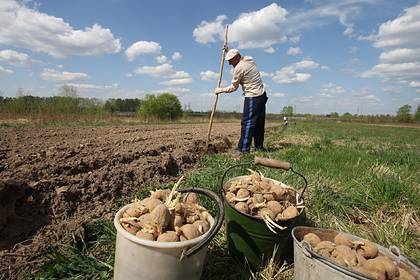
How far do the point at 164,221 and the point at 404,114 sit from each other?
104 meters

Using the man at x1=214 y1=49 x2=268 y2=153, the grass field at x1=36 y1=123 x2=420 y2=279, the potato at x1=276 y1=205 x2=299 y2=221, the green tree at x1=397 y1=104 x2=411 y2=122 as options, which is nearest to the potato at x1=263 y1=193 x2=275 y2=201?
the potato at x1=276 y1=205 x2=299 y2=221

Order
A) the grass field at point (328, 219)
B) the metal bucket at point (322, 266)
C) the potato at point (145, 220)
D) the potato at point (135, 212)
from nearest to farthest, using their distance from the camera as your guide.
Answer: the metal bucket at point (322, 266) → the potato at point (145, 220) → the potato at point (135, 212) → the grass field at point (328, 219)

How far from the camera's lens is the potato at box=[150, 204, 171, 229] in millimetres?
1580

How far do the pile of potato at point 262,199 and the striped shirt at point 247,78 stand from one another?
411 centimetres

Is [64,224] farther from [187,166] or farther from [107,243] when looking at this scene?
[187,166]

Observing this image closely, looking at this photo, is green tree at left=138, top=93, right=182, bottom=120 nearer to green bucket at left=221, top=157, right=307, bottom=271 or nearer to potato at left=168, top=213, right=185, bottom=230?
green bucket at left=221, top=157, right=307, bottom=271

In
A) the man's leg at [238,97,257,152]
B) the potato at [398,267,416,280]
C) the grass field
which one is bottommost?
the grass field

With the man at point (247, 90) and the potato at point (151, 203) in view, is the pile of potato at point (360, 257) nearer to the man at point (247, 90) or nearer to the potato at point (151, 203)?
the potato at point (151, 203)

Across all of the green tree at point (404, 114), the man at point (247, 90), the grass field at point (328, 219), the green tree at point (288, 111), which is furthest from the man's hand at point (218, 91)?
the green tree at point (404, 114)

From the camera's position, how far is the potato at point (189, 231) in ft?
5.19

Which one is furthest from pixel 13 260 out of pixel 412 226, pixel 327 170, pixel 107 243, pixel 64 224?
pixel 327 170

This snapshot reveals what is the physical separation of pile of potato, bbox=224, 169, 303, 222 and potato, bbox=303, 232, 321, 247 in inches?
8.7

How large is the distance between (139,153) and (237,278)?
3.67 meters

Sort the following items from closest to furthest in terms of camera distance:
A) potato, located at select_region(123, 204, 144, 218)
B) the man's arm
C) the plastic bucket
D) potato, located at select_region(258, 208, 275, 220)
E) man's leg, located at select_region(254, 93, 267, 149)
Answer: the plastic bucket
potato, located at select_region(123, 204, 144, 218)
potato, located at select_region(258, 208, 275, 220)
the man's arm
man's leg, located at select_region(254, 93, 267, 149)
